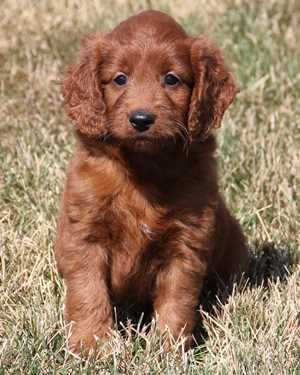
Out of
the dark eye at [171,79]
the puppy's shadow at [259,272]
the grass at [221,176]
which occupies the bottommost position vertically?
the puppy's shadow at [259,272]

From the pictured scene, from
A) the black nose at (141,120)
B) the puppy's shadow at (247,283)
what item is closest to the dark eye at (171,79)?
the black nose at (141,120)

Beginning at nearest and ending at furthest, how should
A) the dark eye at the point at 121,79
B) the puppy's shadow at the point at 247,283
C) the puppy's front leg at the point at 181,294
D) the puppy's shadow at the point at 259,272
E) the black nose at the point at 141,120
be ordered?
the black nose at the point at 141,120 < the dark eye at the point at 121,79 < the puppy's front leg at the point at 181,294 < the puppy's shadow at the point at 247,283 < the puppy's shadow at the point at 259,272

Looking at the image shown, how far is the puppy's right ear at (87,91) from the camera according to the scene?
5.28m

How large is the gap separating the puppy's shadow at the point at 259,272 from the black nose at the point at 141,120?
48.9 inches

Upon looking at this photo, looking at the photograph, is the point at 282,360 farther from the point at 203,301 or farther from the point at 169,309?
the point at 203,301

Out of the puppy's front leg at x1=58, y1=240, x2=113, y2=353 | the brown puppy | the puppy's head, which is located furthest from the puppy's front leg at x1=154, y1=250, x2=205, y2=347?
the puppy's head

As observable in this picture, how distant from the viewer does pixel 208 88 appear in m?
5.39

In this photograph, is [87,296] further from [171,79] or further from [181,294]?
Result: [171,79]

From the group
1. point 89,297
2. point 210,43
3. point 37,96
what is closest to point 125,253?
point 89,297

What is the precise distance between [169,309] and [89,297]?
16.4 inches

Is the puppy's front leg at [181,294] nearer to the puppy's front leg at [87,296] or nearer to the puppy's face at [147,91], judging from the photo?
the puppy's front leg at [87,296]

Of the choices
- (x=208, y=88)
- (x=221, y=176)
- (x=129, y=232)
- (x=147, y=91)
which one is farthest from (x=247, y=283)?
(x=147, y=91)

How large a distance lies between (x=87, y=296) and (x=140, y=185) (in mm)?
626

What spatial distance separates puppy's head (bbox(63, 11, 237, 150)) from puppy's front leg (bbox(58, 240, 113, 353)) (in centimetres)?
60
